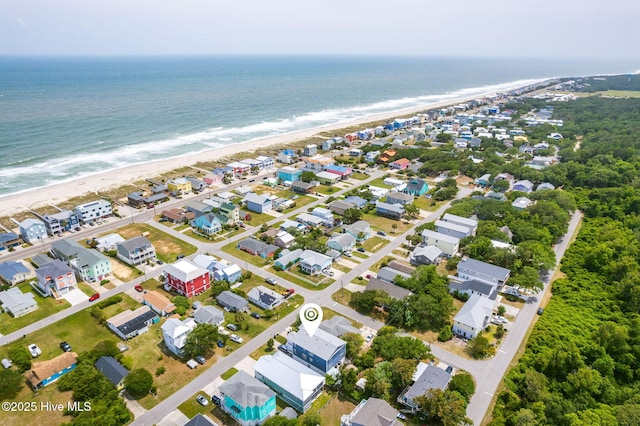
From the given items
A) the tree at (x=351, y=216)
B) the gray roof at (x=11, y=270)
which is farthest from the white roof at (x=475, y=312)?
the gray roof at (x=11, y=270)

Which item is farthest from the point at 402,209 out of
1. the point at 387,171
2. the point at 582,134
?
the point at 582,134

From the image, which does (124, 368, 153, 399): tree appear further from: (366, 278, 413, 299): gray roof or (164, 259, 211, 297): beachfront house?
(366, 278, 413, 299): gray roof

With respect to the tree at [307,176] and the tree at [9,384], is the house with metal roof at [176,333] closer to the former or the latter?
the tree at [9,384]

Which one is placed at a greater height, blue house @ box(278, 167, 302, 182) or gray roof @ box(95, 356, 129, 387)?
blue house @ box(278, 167, 302, 182)

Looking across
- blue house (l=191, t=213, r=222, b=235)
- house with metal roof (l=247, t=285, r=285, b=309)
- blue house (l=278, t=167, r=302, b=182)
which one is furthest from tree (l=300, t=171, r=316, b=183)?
house with metal roof (l=247, t=285, r=285, b=309)

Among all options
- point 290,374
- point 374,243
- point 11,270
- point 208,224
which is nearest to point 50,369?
point 290,374

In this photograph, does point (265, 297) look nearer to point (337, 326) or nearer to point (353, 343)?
point (337, 326)
